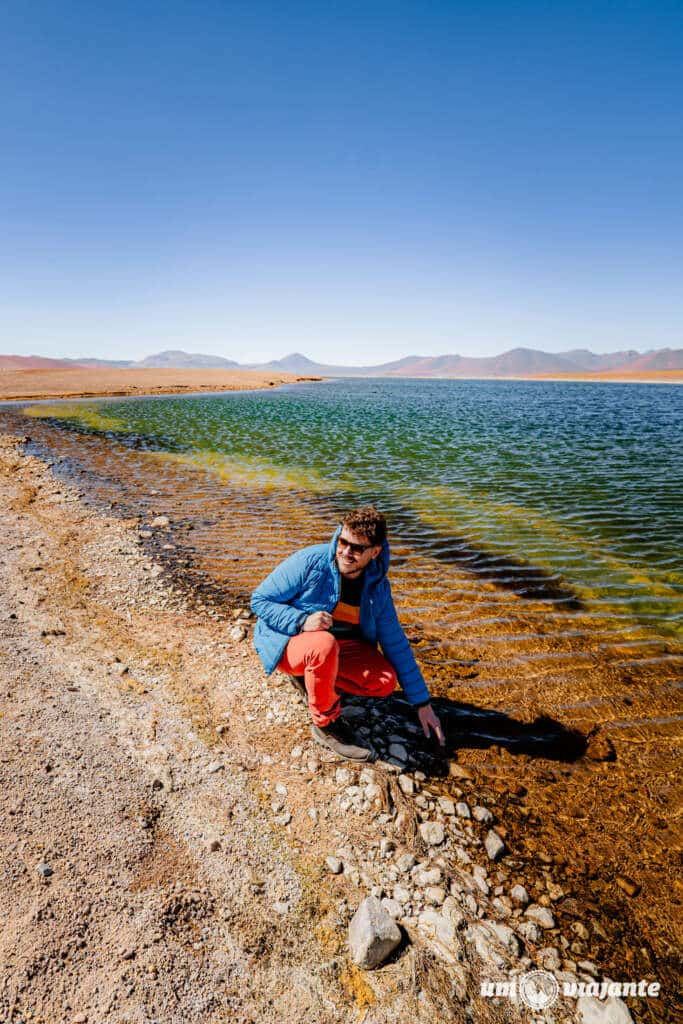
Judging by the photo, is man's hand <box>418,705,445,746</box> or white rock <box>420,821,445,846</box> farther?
man's hand <box>418,705,445,746</box>

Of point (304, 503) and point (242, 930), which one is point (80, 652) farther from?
point (304, 503)

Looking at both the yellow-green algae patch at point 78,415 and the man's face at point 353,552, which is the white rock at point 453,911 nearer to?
the man's face at point 353,552

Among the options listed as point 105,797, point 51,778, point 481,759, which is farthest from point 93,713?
point 481,759

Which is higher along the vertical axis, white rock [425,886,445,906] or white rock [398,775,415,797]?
white rock [398,775,415,797]

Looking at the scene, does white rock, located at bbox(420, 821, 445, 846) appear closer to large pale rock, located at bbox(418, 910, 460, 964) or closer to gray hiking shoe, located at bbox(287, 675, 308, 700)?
large pale rock, located at bbox(418, 910, 460, 964)

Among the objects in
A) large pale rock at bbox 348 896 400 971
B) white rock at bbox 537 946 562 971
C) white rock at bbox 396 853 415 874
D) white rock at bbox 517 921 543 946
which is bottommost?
white rock at bbox 537 946 562 971

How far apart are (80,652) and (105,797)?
2.68 m

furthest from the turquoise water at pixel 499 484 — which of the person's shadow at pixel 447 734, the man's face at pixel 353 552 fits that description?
the man's face at pixel 353 552

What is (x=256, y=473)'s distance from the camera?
750 inches

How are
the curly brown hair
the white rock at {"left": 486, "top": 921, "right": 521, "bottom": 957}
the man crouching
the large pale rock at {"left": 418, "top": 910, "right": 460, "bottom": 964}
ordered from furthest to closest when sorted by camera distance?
the man crouching, the curly brown hair, the white rock at {"left": 486, "top": 921, "right": 521, "bottom": 957}, the large pale rock at {"left": 418, "top": 910, "right": 460, "bottom": 964}

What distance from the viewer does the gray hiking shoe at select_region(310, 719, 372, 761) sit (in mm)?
4941

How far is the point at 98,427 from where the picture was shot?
1249 inches

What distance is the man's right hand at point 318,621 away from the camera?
4777mm

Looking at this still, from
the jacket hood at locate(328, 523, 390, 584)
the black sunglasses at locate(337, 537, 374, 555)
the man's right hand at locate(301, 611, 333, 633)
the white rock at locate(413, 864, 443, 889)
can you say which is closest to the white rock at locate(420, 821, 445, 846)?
the white rock at locate(413, 864, 443, 889)
